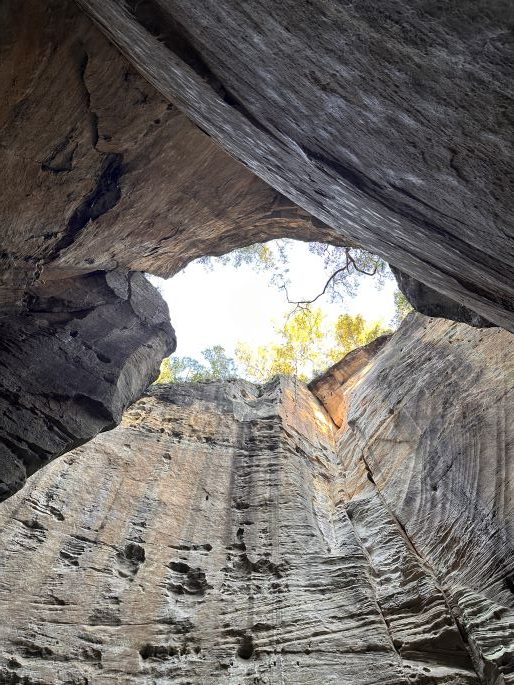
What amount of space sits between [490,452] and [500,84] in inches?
310

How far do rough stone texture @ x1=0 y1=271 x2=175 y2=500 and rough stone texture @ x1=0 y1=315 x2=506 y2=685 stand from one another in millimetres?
1552

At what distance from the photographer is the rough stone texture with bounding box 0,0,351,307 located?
6531mm

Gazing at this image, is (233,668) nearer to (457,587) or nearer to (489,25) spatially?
(457,587)

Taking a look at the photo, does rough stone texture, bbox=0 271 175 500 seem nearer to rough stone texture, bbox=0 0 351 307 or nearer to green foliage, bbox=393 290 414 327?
rough stone texture, bbox=0 0 351 307

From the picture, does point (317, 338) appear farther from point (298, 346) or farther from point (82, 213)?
point (82, 213)

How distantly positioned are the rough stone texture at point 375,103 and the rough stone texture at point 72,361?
5.23m

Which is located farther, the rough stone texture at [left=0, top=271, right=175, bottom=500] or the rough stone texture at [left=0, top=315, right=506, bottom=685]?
the rough stone texture at [left=0, top=271, right=175, bottom=500]

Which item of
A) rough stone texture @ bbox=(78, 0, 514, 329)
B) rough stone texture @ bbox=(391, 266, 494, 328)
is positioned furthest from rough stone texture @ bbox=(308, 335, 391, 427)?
rough stone texture @ bbox=(78, 0, 514, 329)

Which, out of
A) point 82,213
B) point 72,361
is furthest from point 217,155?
point 72,361

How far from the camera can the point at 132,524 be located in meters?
9.36

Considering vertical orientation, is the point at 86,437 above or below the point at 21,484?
above

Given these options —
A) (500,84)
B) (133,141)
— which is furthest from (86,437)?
(500,84)

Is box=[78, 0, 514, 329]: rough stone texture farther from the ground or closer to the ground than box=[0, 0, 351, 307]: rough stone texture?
closer to the ground

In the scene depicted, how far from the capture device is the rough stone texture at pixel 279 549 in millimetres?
6461
